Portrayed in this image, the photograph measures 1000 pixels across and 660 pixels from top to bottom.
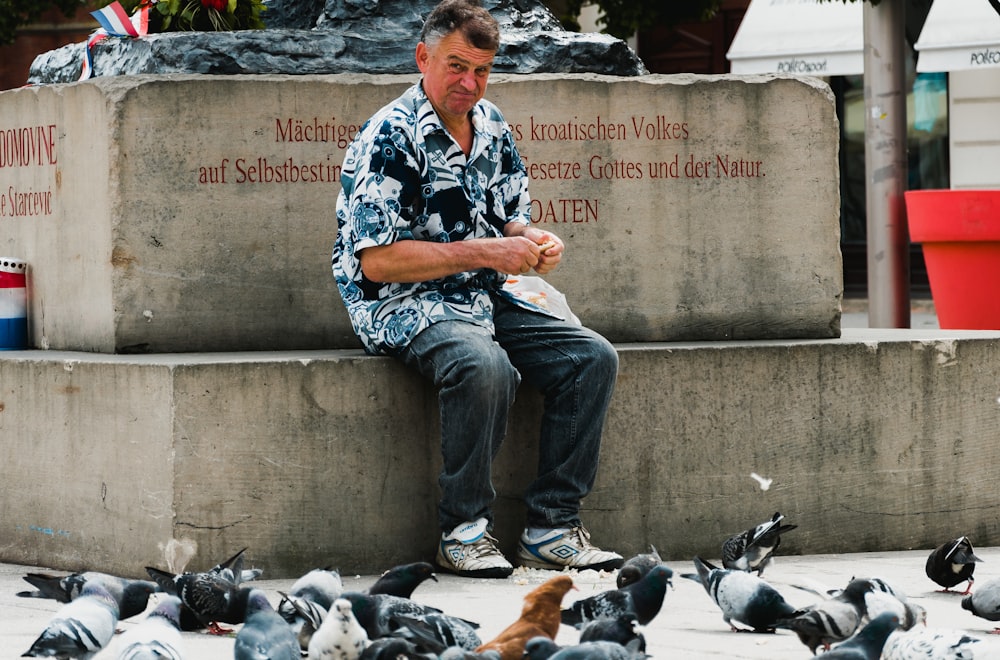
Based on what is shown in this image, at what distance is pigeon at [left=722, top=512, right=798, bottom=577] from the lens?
17.5 feet

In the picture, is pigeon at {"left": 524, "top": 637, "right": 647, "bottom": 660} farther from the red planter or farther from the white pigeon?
the red planter

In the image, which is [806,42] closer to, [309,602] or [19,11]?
[19,11]

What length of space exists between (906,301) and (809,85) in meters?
7.22

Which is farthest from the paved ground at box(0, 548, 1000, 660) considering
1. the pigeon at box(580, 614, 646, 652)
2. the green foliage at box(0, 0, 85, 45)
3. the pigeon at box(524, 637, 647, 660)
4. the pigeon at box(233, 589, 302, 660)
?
the green foliage at box(0, 0, 85, 45)

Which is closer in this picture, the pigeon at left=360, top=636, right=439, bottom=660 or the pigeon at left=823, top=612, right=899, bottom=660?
the pigeon at left=360, top=636, right=439, bottom=660

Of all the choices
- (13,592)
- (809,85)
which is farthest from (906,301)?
(13,592)

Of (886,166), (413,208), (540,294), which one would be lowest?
(540,294)

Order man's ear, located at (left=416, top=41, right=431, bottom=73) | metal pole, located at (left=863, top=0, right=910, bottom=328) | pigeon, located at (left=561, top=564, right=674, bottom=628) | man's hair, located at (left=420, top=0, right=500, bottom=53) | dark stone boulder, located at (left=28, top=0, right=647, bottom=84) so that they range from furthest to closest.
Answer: metal pole, located at (left=863, top=0, right=910, bottom=328) < dark stone boulder, located at (left=28, top=0, right=647, bottom=84) < man's ear, located at (left=416, top=41, right=431, bottom=73) < man's hair, located at (left=420, top=0, right=500, bottom=53) < pigeon, located at (left=561, top=564, right=674, bottom=628)

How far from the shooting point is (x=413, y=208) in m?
5.43

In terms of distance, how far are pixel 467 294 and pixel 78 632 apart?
1.84 metres

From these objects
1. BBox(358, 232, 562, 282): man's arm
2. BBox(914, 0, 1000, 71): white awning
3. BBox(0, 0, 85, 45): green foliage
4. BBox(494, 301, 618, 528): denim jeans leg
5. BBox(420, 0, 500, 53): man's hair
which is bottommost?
BBox(494, 301, 618, 528): denim jeans leg

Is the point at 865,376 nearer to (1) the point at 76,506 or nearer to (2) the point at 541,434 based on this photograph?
(2) the point at 541,434

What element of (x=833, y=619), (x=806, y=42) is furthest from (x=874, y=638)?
(x=806, y=42)

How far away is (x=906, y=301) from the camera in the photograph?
1330 centimetres
